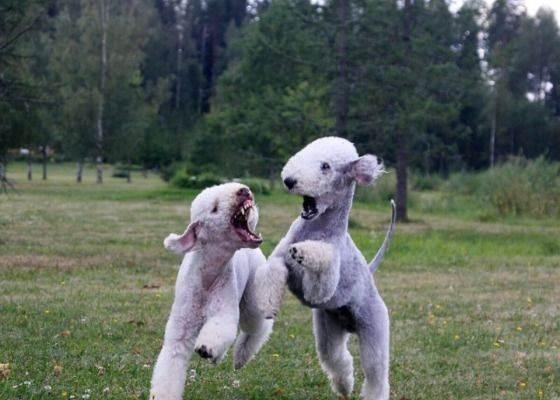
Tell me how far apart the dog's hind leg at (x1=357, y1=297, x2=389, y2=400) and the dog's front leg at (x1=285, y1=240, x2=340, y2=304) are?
624 mm

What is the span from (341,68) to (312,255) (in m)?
16.1

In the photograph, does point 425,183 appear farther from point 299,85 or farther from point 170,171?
point 299,85

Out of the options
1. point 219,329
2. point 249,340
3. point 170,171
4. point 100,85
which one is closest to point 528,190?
point 249,340

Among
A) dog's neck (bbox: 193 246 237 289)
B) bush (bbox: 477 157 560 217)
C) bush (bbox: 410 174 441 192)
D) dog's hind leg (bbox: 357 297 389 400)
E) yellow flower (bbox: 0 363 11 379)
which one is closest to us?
dog's neck (bbox: 193 246 237 289)

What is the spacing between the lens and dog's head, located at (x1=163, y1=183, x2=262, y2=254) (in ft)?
15.4

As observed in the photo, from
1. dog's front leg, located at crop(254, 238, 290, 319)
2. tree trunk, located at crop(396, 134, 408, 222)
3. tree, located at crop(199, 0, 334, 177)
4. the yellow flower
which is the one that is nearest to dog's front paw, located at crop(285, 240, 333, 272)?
dog's front leg, located at crop(254, 238, 290, 319)

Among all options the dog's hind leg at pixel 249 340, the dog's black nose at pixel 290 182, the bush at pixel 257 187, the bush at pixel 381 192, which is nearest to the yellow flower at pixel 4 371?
the dog's hind leg at pixel 249 340

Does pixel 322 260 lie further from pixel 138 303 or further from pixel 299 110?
pixel 299 110

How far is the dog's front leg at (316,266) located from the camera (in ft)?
14.7

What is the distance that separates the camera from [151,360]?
22.6 feet

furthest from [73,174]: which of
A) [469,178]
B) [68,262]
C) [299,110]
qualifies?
[68,262]

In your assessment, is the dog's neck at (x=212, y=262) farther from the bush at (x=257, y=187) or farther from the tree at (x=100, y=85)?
the tree at (x=100, y=85)

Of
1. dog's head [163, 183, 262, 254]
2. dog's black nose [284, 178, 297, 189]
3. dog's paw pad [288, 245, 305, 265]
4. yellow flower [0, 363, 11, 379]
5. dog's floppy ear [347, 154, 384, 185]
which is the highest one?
dog's floppy ear [347, 154, 384, 185]

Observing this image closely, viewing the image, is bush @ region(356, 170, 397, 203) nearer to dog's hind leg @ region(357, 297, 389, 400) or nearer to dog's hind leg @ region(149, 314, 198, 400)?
dog's hind leg @ region(357, 297, 389, 400)
